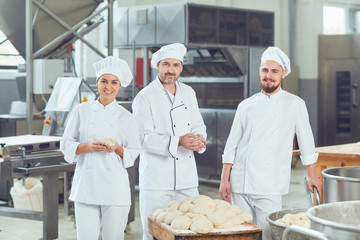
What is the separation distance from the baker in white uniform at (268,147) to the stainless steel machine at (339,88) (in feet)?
20.9

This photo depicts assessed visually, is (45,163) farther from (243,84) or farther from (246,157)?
(243,84)

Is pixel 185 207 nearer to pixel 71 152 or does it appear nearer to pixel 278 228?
pixel 278 228

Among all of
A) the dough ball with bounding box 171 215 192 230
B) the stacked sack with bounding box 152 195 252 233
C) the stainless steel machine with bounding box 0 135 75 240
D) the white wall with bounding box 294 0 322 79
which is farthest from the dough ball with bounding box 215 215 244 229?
the white wall with bounding box 294 0 322 79

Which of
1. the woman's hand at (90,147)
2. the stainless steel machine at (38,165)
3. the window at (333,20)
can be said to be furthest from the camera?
the window at (333,20)

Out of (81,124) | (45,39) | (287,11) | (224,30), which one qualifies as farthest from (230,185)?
(287,11)

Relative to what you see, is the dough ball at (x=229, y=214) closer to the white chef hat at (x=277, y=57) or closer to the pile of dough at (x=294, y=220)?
the pile of dough at (x=294, y=220)

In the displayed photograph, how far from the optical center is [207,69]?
6777mm

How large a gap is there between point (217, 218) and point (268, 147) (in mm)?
623

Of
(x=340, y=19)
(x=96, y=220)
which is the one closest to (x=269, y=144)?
(x=96, y=220)

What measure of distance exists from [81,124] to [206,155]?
4028 mm

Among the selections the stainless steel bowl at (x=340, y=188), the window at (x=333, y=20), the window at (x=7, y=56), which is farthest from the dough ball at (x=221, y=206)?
the window at (x=333, y=20)

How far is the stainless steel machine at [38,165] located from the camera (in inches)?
135

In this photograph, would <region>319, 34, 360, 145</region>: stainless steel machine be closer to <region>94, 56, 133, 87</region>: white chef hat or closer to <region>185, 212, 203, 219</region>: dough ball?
<region>94, 56, 133, 87</region>: white chef hat

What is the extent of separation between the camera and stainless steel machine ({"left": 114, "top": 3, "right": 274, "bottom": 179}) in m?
6.25
